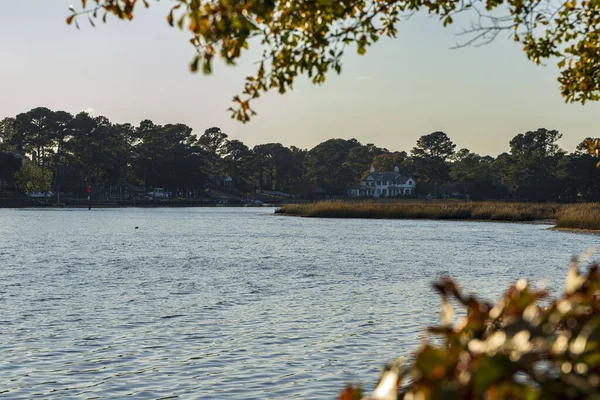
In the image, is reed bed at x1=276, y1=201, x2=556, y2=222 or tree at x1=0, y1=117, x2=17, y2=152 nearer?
reed bed at x1=276, y1=201, x2=556, y2=222

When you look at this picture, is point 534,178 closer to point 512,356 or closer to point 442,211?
point 442,211

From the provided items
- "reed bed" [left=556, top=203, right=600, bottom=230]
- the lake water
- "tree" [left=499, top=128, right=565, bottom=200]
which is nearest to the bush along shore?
"reed bed" [left=556, top=203, right=600, bottom=230]

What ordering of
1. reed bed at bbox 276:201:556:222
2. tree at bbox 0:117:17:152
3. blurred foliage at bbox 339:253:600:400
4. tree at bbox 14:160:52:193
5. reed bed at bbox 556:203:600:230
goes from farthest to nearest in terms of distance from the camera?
tree at bbox 0:117:17:152 → tree at bbox 14:160:52:193 → reed bed at bbox 276:201:556:222 → reed bed at bbox 556:203:600:230 → blurred foliage at bbox 339:253:600:400

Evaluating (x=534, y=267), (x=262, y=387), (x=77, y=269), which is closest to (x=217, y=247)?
(x=77, y=269)

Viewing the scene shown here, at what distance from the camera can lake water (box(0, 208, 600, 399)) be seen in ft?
46.5

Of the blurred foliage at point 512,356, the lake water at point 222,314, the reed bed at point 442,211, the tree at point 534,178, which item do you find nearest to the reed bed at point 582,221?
the reed bed at point 442,211

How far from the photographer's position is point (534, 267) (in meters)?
36.2

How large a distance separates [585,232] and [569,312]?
67.1 metres

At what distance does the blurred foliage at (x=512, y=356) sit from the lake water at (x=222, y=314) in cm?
862

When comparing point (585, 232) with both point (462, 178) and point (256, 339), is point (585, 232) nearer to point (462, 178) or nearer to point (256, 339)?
point (256, 339)

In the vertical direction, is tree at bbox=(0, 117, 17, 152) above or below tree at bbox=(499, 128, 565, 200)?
above

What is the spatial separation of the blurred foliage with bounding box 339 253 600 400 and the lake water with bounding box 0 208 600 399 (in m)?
8.62

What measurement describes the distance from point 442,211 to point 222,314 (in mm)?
75445

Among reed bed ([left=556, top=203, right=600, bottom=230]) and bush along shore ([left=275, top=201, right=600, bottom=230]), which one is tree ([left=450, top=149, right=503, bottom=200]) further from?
reed bed ([left=556, top=203, right=600, bottom=230])
